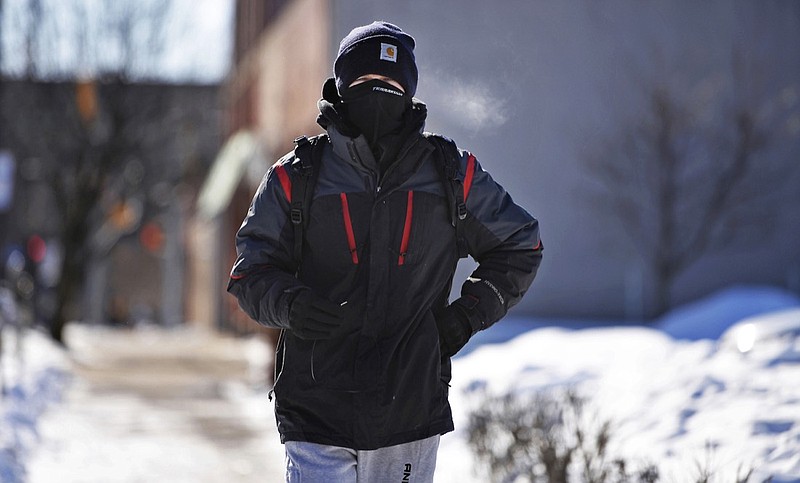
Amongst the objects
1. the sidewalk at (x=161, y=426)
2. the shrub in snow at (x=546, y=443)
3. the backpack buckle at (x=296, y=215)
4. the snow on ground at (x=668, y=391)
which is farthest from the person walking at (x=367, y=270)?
the sidewalk at (x=161, y=426)

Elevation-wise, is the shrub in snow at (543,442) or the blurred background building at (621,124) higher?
the blurred background building at (621,124)

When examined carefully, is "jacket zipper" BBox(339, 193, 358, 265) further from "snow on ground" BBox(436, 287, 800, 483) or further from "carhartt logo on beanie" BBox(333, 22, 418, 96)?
"snow on ground" BBox(436, 287, 800, 483)

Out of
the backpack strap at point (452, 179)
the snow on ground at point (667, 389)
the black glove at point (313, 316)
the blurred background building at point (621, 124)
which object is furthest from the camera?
the blurred background building at point (621, 124)

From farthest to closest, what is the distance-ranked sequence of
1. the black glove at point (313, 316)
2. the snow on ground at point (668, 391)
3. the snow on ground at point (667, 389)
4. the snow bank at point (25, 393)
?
1. the snow bank at point (25, 393)
2. the snow on ground at point (667, 389)
3. the snow on ground at point (668, 391)
4. the black glove at point (313, 316)

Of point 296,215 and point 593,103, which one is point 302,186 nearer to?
point 296,215

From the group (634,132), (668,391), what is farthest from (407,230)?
(634,132)

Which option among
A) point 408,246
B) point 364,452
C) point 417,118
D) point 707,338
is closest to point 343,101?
point 417,118

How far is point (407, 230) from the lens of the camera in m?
3.56

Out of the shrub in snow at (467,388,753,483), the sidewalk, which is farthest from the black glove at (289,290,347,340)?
the sidewalk

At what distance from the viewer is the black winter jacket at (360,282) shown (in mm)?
3496

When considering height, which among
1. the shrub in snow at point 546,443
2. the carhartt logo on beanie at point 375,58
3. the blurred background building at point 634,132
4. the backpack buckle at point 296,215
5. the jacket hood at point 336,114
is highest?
the blurred background building at point 634,132

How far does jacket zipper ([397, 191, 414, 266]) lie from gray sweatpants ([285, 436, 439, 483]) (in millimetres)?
502

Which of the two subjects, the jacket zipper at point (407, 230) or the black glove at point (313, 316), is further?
the jacket zipper at point (407, 230)

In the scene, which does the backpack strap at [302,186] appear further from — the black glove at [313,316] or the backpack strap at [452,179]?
the backpack strap at [452,179]
